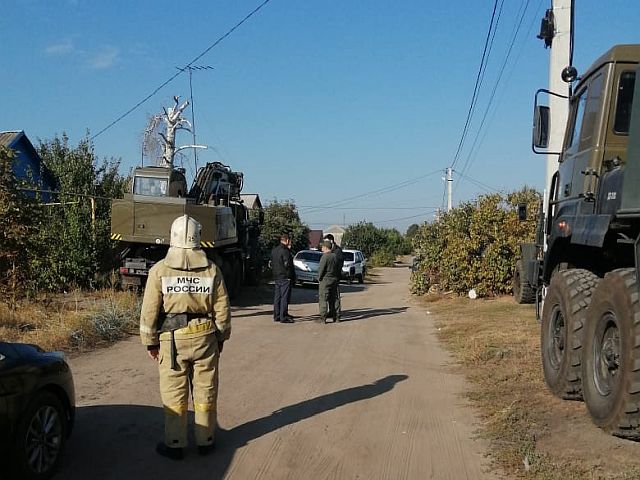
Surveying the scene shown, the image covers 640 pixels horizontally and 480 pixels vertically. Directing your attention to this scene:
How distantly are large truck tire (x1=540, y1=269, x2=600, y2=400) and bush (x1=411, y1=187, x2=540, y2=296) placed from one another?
465 inches

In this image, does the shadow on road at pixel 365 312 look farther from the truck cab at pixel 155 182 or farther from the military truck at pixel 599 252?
the military truck at pixel 599 252

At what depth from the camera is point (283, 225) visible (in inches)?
1517

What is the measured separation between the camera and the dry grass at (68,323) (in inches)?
381

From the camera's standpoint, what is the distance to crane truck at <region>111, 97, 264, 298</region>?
1509cm

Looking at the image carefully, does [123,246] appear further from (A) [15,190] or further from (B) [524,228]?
(B) [524,228]

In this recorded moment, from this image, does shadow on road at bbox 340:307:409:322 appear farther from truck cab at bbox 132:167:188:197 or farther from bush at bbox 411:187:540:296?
truck cab at bbox 132:167:188:197

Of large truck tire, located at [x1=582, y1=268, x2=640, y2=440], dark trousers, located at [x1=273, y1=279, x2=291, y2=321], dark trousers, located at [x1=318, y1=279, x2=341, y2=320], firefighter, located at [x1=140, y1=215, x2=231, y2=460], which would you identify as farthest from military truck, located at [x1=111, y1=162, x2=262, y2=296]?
large truck tire, located at [x1=582, y1=268, x2=640, y2=440]

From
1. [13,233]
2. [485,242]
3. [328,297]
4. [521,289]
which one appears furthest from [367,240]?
[13,233]

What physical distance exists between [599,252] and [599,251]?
77 millimetres

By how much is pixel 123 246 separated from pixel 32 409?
1195 centimetres

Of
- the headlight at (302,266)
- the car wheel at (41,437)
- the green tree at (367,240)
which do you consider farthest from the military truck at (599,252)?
the green tree at (367,240)

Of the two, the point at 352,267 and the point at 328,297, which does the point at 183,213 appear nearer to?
the point at 328,297

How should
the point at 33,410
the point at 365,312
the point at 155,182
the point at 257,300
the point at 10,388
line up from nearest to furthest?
the point at 10,388
the point at 33,410
the point at 365,312
the point at 155,182
the point at 257,300

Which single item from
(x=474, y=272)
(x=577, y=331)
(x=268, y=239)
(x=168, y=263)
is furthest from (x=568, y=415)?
(x=268, y=239)
